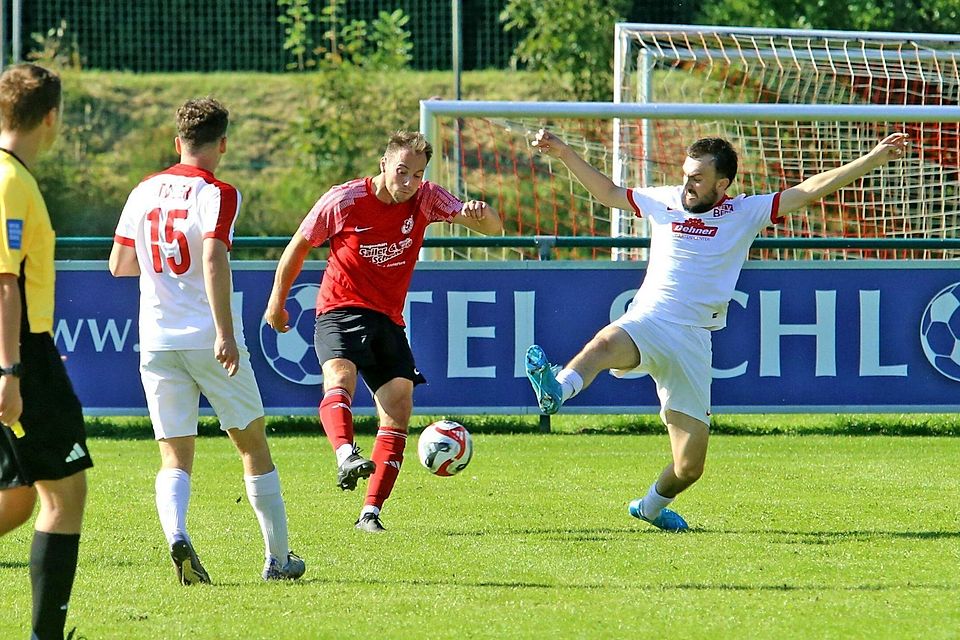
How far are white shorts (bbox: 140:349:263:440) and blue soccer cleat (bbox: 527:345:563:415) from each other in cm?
144

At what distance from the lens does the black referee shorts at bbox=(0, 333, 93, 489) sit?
15.0 feet

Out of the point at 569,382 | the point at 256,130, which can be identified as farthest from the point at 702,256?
the point at 256,130

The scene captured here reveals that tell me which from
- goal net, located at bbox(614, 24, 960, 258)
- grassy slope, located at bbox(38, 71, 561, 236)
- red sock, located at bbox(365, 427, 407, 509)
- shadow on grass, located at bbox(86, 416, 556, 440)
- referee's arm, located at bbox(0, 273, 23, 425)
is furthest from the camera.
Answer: grassy slope, located at bbox(38, 71, 561, 236)

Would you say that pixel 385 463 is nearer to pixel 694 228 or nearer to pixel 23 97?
pixel 694 228

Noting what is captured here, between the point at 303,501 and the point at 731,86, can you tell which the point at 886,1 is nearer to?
the point at 731,86

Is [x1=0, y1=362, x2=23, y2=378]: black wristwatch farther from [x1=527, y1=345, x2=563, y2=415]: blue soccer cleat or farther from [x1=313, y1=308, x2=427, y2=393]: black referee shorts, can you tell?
[x1=313, y1=308, x2=427, y2=393]: black referee shorts

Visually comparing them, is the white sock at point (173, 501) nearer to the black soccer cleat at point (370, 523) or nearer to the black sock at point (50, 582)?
the black sock at point (50, 582)

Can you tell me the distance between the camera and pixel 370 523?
7.32 meters

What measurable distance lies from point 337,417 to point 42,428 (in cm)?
262

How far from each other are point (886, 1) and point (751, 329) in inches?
436

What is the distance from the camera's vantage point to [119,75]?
25.2 m

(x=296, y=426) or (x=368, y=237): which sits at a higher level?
(x=368, y=237)

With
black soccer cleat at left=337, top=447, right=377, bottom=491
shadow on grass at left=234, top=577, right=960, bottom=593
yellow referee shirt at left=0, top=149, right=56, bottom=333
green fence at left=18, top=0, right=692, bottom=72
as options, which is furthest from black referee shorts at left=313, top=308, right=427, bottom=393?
green fence at left=18, top=0, right=692, bottom=72

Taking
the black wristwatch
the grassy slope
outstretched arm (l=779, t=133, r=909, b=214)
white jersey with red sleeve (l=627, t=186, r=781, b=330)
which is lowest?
the black wristwatch
